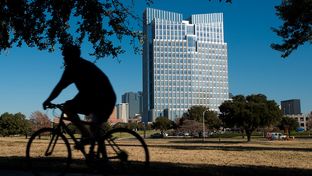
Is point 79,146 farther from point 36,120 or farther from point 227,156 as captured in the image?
point 36,120

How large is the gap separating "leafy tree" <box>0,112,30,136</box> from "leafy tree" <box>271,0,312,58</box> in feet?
259

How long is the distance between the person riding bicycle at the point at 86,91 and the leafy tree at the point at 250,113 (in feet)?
204

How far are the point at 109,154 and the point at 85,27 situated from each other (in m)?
8.09

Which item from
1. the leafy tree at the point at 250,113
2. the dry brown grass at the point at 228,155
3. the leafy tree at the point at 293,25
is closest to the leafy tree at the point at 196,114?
the leafy tree at the point at 250,113

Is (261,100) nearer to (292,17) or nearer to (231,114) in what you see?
(231,114)

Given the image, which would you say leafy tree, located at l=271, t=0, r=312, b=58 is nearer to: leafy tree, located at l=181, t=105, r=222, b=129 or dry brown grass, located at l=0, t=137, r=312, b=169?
dry brown grass, located at l=0, t=137, r=312, b=169

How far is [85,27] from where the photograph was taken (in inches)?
564

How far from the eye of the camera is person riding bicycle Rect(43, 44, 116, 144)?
665 cm

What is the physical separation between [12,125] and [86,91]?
94826 mm

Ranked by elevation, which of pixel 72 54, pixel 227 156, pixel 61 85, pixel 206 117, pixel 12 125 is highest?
pixel 206 117

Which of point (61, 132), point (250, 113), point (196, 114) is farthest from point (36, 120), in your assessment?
point (61, 132)

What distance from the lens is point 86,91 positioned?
6.71 m

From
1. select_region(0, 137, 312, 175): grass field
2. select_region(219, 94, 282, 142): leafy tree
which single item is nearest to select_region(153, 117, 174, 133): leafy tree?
select_region(219, 94, 282, 142): leafy tree

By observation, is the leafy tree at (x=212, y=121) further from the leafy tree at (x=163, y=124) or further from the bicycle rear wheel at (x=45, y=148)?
the bicycle rear wheel at (x=45, y=148)
